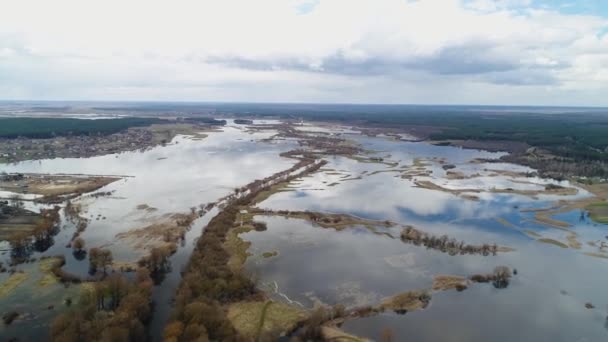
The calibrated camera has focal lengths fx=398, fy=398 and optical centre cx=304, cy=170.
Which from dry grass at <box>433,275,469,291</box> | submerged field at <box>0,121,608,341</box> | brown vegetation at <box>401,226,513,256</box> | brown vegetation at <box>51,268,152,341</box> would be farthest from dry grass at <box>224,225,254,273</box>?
brown vegetation at <box>401,226,513,256</box>

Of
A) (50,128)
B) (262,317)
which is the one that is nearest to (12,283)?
(262,317)

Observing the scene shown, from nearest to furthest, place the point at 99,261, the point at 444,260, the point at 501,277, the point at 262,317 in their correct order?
1. the point at 262,317
2. the point at 99,261
3. the point at 501,277
4. the point at 444,260

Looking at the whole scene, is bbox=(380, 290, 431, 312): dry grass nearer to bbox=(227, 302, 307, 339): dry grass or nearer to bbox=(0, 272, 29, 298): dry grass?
bbox=(227, 302, 307, 339): dry grass

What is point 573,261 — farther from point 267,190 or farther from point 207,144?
point 207,144

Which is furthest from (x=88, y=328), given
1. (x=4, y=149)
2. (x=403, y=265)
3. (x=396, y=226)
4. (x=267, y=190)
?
(x=4, y=149)

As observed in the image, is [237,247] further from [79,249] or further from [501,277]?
[501,277]

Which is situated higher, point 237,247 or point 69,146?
point 69,146

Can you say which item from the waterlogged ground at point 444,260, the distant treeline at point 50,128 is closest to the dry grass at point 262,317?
the waterlogged ground at point 444,260

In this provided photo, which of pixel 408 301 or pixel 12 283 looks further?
pixel 12 283
